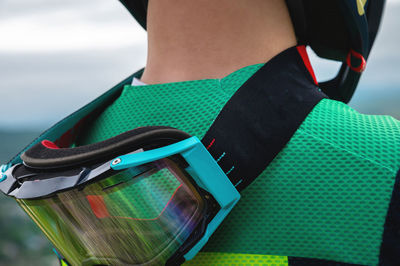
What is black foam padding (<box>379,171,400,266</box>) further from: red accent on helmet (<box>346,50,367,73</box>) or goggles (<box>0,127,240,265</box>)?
red accent on helmet (<box>346,50,367,73</box>)

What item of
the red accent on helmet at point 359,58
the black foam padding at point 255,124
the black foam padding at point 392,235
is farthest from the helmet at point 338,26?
the black foam padding at point 392,235

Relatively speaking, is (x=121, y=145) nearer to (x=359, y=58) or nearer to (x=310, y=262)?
(x=310, y=262)

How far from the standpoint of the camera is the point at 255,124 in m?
0.81

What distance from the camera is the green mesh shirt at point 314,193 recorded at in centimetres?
78

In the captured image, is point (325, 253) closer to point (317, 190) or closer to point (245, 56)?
point (317, 190)

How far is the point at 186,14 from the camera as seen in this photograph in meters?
0.93

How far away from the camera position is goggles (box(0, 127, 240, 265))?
72cm

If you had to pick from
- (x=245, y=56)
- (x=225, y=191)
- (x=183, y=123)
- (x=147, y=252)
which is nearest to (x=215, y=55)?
(x=245, y=56)

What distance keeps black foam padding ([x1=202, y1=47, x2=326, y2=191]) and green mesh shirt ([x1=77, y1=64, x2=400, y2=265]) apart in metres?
0.02

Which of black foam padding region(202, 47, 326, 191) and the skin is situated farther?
the skin

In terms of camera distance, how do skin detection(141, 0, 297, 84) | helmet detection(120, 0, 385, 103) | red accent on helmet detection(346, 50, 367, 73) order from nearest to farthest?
skin detection(141, 0, 297, 84) < helmet detection(120, 0, 385, 103) < red accent on helmet detection(346, 50, 367, 73)

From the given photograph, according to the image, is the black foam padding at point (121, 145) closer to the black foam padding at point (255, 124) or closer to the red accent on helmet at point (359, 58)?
the black foam padding at point (255, 124)

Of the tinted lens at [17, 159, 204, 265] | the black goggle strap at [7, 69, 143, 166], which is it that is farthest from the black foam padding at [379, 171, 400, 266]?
the black goggle strap at [7, 69, 143, 166]

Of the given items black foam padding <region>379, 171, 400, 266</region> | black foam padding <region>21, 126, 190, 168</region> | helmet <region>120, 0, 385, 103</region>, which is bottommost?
black foam padding <region>379, 171, 400, 266</region>
